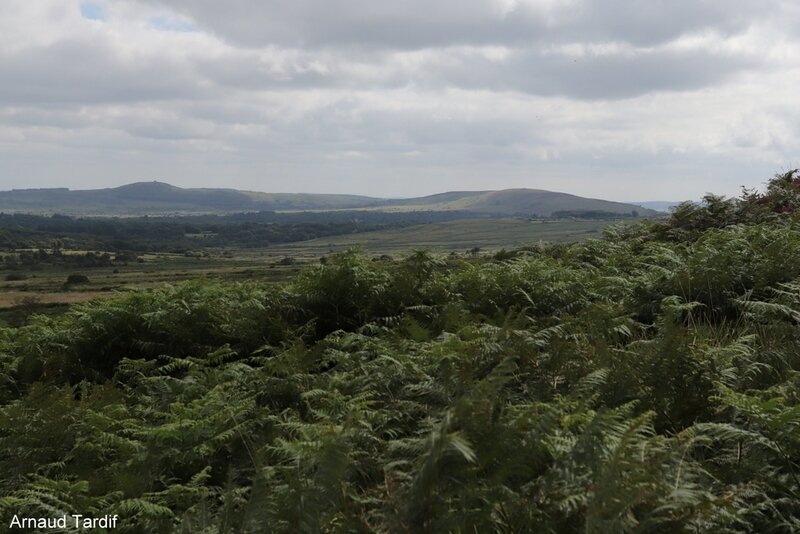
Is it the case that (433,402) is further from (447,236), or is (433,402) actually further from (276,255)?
(447,236)

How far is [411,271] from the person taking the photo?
9.03 metres

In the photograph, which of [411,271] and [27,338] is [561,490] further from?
[27,338]

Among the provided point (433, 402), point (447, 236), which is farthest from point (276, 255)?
point (433, 402)

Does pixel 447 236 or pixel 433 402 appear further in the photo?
pixel 447 236

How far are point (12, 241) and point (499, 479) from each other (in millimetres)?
144022

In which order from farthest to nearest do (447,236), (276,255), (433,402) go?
(447,236)
(276,255)
(433,402)

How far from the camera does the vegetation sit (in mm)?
3016

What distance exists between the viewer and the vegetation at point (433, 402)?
3016 millimetres

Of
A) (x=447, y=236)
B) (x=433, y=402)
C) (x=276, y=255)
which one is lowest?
(x=276, y=255)

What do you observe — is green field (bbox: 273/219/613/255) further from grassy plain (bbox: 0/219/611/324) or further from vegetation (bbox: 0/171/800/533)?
vegetation (bbox: 0/171/800/533)

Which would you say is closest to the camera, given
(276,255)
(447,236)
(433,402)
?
(433,402)

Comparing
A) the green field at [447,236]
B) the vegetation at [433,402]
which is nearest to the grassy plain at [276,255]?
the green field at [447,236]

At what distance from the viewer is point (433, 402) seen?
4781mm

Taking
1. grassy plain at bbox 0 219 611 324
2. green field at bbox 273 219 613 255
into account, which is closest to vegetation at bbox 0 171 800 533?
grassy plain at bbox 0 219 611 324
